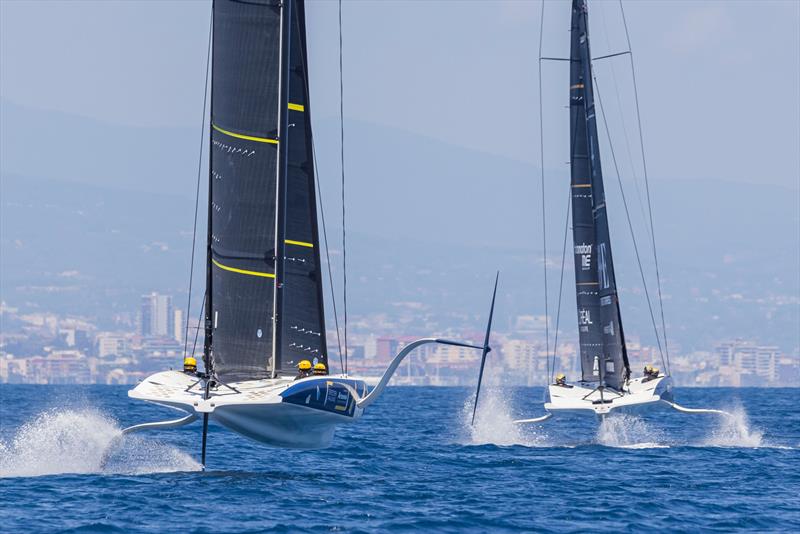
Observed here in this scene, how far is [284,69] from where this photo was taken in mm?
29172

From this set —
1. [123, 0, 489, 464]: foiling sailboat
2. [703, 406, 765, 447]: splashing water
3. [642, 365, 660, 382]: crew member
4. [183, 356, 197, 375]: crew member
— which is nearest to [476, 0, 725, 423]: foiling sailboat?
[642, 365, 660, 382]: crew member

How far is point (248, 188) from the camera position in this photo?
28906 millimetres

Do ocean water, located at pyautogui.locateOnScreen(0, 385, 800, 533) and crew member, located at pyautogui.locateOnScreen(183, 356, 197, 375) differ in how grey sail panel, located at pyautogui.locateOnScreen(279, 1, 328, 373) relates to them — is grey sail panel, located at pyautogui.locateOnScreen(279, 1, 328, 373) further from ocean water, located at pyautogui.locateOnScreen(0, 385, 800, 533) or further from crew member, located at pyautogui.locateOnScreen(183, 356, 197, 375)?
ocean water, located at pyautogui.locateOnScreen(0, 385, 800, 533)

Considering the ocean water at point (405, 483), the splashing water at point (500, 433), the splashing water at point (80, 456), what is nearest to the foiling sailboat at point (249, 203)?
the splashing water at point (80, 456)

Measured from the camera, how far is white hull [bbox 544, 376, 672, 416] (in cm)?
4191

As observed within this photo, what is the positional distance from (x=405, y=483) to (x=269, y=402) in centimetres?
409

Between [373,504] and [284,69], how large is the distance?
8459mm

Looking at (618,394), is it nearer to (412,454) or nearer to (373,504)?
(412,454)

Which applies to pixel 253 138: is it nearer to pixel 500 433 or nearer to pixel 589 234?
pixel 500 433

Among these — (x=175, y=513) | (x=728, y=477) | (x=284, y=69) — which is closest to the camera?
(x=175, y=513)

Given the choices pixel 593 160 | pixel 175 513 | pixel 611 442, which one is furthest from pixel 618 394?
pixel 175 513

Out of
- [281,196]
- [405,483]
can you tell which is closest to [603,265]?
[405,483]

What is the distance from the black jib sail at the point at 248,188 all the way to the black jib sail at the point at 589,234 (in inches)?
739

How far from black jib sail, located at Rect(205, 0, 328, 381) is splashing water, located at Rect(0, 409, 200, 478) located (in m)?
3.16
